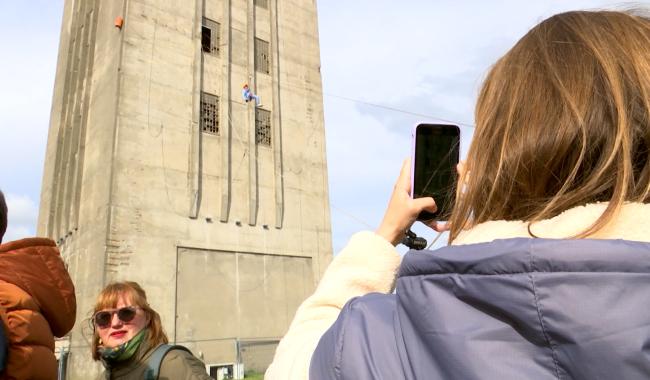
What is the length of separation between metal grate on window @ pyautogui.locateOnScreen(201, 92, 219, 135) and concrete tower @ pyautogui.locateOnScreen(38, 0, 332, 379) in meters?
0.05

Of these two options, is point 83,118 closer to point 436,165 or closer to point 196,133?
point 196,133

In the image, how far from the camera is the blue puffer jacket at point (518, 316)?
2.38 ft

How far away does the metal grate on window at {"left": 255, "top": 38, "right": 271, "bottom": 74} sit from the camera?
23406 mm

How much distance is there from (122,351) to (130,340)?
0.09 meters

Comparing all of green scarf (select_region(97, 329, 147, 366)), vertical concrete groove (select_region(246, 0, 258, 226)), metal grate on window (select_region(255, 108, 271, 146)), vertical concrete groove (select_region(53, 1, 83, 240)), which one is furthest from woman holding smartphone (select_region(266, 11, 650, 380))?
vertical concrete groove (select_region(53, 1, 83, 240))

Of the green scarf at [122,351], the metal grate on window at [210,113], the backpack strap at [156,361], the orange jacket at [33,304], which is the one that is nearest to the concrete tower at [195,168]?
the metal grate on window at [210,113]

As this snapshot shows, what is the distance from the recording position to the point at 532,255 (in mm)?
786

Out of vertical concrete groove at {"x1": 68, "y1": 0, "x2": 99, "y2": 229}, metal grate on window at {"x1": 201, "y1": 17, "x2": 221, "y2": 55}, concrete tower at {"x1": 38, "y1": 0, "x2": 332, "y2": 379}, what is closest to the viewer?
concrete tower at {"x1": 38, "y1": 0, "x2": 332, "y2": 379}

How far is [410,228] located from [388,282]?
22 cm

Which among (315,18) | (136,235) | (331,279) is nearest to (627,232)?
(331,279)

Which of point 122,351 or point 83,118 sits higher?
point 83,118

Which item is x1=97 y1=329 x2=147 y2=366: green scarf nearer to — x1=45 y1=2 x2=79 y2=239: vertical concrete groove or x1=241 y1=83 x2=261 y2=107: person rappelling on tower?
x1=241 y1=83 x2=261 y2=107: person rappelling on tower

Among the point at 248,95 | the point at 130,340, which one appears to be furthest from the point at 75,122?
the point at 130,340

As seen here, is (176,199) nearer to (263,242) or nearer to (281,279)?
(263,242)
